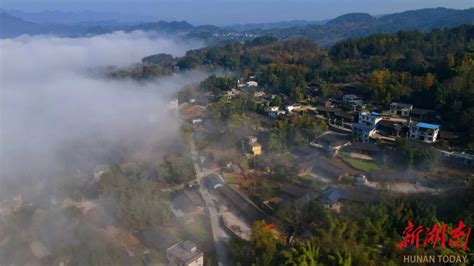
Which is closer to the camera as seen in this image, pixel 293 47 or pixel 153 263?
pixel 153 263

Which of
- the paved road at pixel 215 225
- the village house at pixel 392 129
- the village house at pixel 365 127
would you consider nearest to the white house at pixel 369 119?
the village house at pixel 365 127

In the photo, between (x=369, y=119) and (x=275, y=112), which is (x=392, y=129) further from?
(x=275, y=112)

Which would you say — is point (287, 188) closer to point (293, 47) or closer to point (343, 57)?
point (343, 57)

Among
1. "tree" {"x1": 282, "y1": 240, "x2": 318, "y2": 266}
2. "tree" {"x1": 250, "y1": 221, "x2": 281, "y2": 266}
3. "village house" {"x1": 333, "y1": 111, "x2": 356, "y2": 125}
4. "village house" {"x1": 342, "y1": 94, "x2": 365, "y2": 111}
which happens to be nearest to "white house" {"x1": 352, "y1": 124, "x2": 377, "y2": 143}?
"village house" {"x1": 333, "y1": 111, "x2": 356, "y2": 125}

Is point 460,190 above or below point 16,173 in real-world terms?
above

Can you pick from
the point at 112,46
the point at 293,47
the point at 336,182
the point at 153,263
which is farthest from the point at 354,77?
the point at 112,46

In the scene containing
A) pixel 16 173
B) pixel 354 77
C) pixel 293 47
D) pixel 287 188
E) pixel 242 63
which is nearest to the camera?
pixel 287 188

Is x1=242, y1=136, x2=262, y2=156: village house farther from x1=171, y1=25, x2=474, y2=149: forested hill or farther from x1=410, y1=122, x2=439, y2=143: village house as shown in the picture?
x1=171, y1=25, x2=474, y2=149: forested hill
